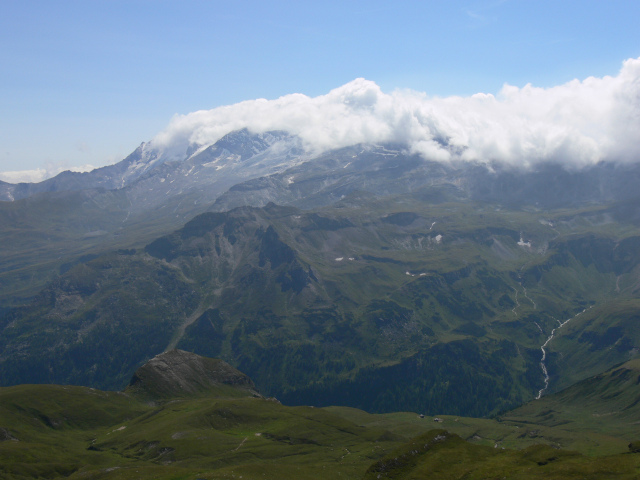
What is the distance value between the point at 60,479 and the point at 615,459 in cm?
17368

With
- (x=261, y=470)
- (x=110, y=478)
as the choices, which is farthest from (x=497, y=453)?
(x=110, y=478)

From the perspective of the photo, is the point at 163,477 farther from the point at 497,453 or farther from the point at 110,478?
the point at 497,453

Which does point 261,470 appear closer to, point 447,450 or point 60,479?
point 447,450

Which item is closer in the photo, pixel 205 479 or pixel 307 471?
pixel 205 479

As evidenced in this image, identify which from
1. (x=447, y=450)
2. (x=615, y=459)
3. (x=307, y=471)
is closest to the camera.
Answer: (x=615, y=459)

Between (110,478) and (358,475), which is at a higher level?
(110,478)

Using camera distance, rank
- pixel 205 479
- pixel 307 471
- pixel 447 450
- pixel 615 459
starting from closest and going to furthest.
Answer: pixel 615 459
pixel 205 479
pixel 447 450
pixel 307 471

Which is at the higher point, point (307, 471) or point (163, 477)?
point (163, 477)

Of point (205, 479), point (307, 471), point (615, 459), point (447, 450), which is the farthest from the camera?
point (307, 471)

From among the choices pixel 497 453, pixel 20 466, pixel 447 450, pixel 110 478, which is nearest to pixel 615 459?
pixel 497 453

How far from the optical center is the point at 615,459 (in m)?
141

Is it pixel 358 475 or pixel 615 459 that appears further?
pixel 358 475

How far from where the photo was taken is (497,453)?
549 feet

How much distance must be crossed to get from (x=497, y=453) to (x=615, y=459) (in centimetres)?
3503
